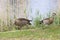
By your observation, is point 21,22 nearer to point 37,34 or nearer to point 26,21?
point 26,21

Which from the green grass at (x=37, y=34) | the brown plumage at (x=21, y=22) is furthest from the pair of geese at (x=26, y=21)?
the green grass at (x=37, y=34)

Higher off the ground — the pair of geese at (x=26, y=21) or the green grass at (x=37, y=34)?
the pair of geese at (x=26, y=21)

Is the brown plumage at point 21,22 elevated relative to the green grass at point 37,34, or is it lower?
elevated

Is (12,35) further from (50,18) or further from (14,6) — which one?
(14,6)

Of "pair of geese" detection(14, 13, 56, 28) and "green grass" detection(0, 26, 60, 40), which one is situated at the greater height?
"pair of geese" detection(14, 13, 56, 28)

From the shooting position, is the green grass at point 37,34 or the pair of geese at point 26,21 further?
the pair of geese at point 26,21

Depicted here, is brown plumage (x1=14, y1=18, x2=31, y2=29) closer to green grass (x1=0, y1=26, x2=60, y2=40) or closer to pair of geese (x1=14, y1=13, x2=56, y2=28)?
pair of geese (x1=14, y1=13, x2=56, y2=28)

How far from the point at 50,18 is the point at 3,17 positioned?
1600 mm

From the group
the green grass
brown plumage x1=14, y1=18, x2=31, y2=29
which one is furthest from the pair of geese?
the green grass

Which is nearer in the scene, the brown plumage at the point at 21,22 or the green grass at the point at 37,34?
the green grass at the point at 37,34

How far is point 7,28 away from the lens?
252 inches

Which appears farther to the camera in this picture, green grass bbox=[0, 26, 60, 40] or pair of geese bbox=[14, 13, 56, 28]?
pair of geese bbox=[14, 13, 56, 28]

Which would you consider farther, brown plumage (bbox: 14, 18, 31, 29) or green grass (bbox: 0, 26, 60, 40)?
brown plumage (bbox: 14, 18, 31, 29)

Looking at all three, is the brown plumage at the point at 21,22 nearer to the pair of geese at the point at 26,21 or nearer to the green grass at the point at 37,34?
the pair of geese at the point at 26,21
